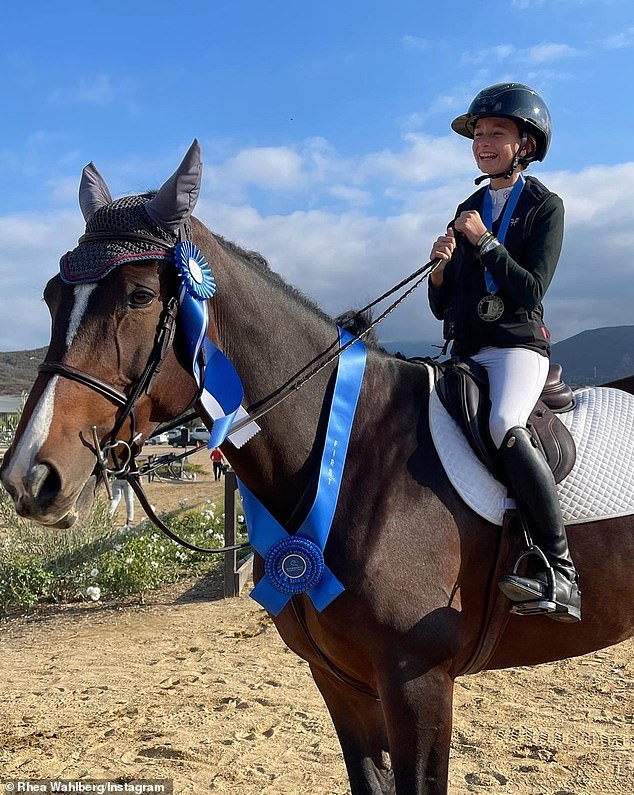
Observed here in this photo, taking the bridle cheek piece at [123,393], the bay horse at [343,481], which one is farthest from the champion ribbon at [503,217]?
the bridle cheek piece at [123,393]

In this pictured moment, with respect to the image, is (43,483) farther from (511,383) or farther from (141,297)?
(511,383)

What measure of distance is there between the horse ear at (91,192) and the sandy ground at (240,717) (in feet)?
11.4

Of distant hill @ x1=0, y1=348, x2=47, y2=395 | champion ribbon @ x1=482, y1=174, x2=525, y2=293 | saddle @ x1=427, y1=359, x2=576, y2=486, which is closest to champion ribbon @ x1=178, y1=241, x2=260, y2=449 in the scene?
saddle @ x1=427, y1=359, x2=576, y2=486

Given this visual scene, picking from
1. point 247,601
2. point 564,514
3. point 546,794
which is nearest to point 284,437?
point 564,514

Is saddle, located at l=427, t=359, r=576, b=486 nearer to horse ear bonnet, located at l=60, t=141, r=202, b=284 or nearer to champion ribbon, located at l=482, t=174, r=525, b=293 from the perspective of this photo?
champion ribbon, located at l=482, t=174, r=525, b=293

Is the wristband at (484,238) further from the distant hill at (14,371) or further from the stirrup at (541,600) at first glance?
the distant hill at (14,371)

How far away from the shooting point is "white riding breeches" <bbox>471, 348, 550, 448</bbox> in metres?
2.59

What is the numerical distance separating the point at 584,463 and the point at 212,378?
1.62 metres

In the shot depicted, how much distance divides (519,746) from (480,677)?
4.30 ft

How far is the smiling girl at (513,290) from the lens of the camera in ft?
8.33

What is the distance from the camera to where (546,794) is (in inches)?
155

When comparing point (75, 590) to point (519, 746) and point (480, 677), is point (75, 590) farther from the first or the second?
point (519, 746)

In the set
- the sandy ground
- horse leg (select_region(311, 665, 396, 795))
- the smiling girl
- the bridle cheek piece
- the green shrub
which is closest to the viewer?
the bridle cheek piece

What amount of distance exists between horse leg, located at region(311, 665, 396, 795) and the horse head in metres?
1.41
